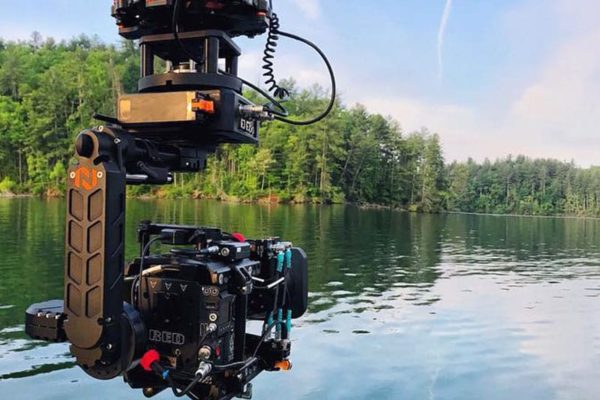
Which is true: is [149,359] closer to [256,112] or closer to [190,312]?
[190,312]

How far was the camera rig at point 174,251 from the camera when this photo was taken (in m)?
2.00

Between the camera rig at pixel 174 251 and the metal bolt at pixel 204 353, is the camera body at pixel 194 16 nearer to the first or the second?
the camera rig at pixel 174 251

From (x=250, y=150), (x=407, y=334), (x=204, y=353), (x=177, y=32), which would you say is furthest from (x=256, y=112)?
(x=250, y=150)

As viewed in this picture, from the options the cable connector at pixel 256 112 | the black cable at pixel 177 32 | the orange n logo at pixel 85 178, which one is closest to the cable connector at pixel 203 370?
the orange n logo at pixel 85 178

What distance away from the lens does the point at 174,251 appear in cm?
244

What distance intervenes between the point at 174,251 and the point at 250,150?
65782 mm

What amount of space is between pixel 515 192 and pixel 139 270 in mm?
104552

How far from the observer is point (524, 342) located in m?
7.98

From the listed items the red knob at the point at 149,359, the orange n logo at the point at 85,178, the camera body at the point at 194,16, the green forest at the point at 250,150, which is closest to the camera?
the orange n logo at the point at 85,178

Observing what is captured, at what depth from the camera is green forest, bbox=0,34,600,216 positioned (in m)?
62.4

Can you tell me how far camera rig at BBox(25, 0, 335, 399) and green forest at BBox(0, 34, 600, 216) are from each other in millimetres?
56278

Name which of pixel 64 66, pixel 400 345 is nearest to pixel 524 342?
pixel 400 345

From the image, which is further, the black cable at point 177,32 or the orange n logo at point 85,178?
the black cable at point 177,32

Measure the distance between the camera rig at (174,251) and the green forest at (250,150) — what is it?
56.3 meters
